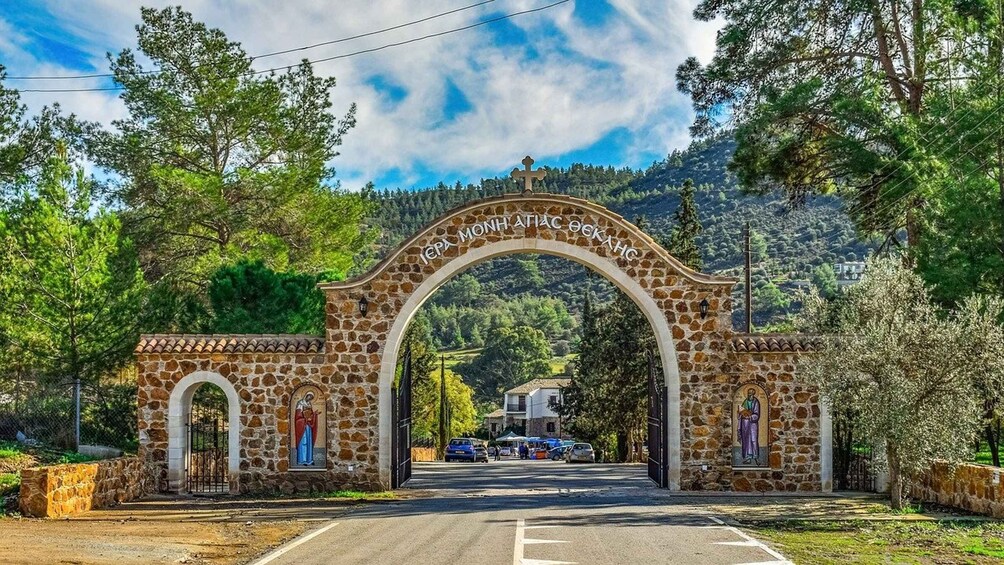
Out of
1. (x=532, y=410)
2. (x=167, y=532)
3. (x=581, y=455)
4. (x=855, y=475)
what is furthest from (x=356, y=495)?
(x=532, y=410)

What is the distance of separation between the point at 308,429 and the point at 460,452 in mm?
25627

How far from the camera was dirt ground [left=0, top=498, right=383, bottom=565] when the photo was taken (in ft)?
39.8

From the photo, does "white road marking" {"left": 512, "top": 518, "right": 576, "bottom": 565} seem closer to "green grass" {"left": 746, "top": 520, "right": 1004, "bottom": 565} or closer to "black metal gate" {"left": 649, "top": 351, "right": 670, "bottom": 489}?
"green grass" {"left": 746, "top": 520, "right": 1004, "bottom": 565}

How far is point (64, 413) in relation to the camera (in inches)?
914

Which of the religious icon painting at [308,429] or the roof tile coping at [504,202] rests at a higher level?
the roof tile coping at [504,202]

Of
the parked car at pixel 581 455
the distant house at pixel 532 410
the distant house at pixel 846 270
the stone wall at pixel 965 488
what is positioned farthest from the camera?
the distant house at pixel 532 410

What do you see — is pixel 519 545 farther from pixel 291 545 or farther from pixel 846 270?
pixel 846 270

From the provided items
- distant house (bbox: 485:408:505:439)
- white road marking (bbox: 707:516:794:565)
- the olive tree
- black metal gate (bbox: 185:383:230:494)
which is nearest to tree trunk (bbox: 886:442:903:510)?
the olive tree

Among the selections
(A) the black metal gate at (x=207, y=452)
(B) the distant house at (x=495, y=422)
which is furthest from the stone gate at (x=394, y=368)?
(B) the distant house at (x=495, y=422)

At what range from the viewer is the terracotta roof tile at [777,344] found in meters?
20.5

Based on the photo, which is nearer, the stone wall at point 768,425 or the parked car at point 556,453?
the stone wall at point 768,425

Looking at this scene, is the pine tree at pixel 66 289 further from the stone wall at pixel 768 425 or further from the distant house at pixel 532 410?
the distant house at pixel 532 410

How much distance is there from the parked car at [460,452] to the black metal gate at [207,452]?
18.4 meters

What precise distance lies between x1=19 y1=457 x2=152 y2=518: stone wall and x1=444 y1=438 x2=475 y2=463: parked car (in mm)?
26408
